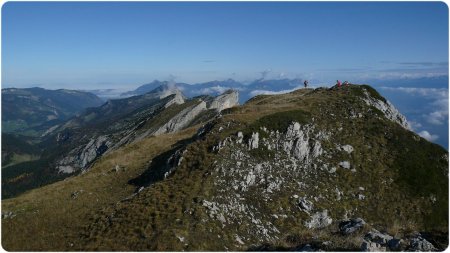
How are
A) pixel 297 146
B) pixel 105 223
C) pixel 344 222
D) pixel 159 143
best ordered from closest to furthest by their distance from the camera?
pixel 344 222 < pixel 105 223 < pixel 297 146 < pixel 159 143

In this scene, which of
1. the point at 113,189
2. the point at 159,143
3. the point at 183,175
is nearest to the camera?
the point at 183,175

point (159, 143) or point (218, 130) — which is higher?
point (218, 130)

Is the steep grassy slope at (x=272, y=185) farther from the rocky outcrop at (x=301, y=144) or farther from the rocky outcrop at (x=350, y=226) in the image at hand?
the rocky outcrop at (x=350, y=226)

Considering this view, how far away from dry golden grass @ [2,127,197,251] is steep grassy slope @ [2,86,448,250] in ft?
0.94

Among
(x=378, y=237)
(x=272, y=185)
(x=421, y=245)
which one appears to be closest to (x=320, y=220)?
(x=272, y=185)

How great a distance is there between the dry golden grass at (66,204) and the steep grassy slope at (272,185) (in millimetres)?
288

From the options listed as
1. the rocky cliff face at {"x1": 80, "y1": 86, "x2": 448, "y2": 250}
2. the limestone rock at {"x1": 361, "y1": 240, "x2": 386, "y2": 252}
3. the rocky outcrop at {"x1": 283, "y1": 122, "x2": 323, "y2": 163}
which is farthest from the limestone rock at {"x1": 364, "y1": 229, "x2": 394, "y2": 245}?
the rocky outcrop at {"x1": 283, "y1": 122, "x2": 323, "y2": 163}

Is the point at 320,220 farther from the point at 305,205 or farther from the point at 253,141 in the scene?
the point at 253,141

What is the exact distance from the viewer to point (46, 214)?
151ft

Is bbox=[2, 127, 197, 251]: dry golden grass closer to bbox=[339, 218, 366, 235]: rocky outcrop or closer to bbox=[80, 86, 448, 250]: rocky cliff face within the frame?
bbox=[80, 86, 448, 250]: rocky cliff face

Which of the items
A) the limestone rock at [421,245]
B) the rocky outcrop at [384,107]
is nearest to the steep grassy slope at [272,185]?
the rocky outcrop at [384,107]

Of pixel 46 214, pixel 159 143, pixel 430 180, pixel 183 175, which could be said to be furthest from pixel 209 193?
pixel 430 180

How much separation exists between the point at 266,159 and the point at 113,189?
70.6ft

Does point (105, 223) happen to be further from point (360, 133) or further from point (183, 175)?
point (360, 133)
